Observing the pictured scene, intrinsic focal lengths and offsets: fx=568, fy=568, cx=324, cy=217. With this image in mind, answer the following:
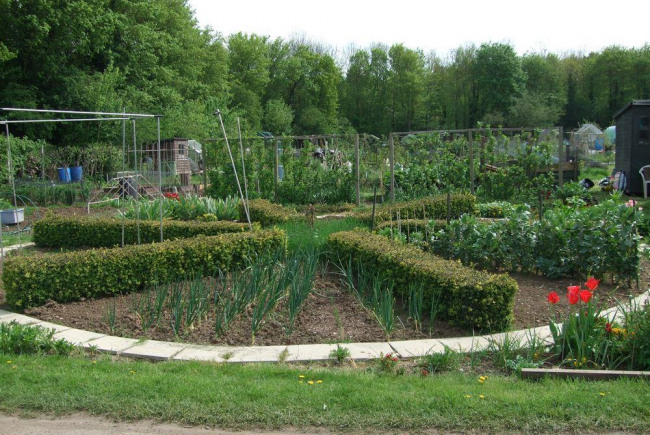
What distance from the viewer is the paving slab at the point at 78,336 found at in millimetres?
4695

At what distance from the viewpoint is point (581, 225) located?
20.7 feet

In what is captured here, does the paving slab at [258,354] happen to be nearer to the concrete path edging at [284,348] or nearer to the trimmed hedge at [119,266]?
the concrete path edging at [284,348]

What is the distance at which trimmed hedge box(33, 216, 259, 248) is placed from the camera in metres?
8.56

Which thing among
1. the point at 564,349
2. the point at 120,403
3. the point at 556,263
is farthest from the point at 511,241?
the point at 120,403

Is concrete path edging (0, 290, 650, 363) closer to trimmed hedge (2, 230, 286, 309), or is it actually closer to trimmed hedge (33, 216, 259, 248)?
trimmed hedge (2, 230, 286, 309)

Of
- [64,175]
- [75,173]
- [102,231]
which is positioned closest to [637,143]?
[102,231]

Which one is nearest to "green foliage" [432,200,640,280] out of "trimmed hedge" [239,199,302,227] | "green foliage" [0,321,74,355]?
"trimmed hedge" [239,199,302,227]

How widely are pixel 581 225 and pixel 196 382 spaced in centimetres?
460

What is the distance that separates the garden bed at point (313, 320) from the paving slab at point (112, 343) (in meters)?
0.16

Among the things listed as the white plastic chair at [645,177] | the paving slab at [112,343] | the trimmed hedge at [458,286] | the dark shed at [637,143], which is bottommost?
the paving slab at [112,343]

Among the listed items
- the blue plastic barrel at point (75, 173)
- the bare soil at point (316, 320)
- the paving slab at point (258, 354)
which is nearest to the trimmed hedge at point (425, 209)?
the bare soil at point (316, 320)

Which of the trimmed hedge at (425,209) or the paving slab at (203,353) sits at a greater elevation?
the trimmed hedge at (425,209)

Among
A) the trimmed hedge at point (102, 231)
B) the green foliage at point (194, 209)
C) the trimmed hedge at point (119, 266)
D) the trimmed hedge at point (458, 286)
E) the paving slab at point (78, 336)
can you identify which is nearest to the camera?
the paving slab at point (78, 336)

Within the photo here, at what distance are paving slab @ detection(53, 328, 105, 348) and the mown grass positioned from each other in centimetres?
64
